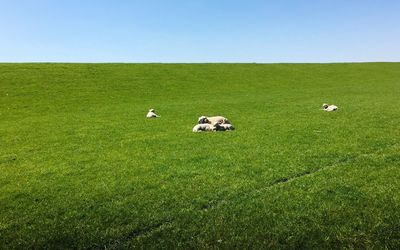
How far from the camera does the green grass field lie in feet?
36.4

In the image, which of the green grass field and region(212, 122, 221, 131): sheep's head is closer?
the green grass field

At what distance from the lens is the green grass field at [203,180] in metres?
11.1

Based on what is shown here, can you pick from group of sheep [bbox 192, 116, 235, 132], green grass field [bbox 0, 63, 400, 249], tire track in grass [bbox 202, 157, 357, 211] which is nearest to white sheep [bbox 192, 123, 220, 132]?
group of sheep [bbox 192, 116, 235, 132]

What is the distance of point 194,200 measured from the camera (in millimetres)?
13664

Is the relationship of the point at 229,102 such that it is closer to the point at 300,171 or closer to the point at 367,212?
the point at 300,171

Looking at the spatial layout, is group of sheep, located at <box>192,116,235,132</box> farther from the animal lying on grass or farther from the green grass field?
the green grass field

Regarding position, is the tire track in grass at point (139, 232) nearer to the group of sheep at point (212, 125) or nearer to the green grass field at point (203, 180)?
the green grass field at point (203, 180)

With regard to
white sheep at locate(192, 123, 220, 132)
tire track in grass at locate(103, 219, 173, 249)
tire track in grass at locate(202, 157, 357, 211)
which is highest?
tire track in grass at locate(202, 157, 357, 211)

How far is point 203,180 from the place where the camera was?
16.0 metres

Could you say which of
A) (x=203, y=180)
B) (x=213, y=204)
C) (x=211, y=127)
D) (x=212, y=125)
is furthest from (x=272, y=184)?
(x=212, y=125)

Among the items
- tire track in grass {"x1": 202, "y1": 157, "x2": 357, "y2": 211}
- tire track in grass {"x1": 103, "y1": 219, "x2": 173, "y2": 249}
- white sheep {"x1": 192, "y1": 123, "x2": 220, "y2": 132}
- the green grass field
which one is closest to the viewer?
tire track in grass {"x1": 103, "y1": 219, "x2": 173, "y2": 249}

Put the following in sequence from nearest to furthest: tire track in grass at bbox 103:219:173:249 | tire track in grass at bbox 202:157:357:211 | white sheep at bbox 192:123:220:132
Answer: tire track in grass at bbox 103:219:173:249 → tire track in grass at bbox 202:157:357:211 → white sheep at bbox 192:123:220:132

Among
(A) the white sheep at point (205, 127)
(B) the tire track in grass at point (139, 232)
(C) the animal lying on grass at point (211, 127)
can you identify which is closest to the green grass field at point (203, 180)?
(B) the tire track in grass at point (139, 232)

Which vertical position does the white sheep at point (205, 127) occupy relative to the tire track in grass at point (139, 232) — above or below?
below
